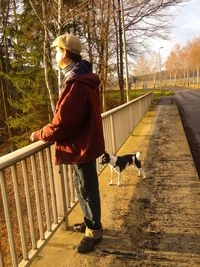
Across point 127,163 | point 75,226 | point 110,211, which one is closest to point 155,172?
point 127,163

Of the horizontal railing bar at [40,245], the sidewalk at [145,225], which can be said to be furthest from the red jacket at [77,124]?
the sidewalk at [145,225]

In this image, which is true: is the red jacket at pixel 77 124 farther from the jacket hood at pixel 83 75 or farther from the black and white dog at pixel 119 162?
the black and white dog at pixel 119 162

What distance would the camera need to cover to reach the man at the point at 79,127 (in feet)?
8.86

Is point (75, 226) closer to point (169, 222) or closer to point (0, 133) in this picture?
point (169, 222)

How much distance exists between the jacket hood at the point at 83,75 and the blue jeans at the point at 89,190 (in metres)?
0.75

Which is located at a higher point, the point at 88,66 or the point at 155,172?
the point at 88,66

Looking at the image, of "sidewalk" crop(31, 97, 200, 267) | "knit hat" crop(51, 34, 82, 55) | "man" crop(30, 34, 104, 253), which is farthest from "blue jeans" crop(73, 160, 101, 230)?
"knit hat" crop(51, 34, 82, 55)

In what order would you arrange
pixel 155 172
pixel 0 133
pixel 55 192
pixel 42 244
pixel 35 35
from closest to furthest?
pixel 42 244 < pixel 55 192 < pixel 155 172 < pixel 35 35 < pixel 0 133

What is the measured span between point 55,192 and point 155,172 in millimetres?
2532

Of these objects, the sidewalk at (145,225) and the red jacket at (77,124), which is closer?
the red jacket at (77,124)

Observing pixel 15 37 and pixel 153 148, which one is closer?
pixel 153 148

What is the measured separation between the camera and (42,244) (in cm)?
316

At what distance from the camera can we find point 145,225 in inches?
141

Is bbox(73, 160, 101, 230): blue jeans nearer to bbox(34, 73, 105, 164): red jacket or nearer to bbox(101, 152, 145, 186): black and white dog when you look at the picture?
bbox(34, 73, 105, 164): red jacket
